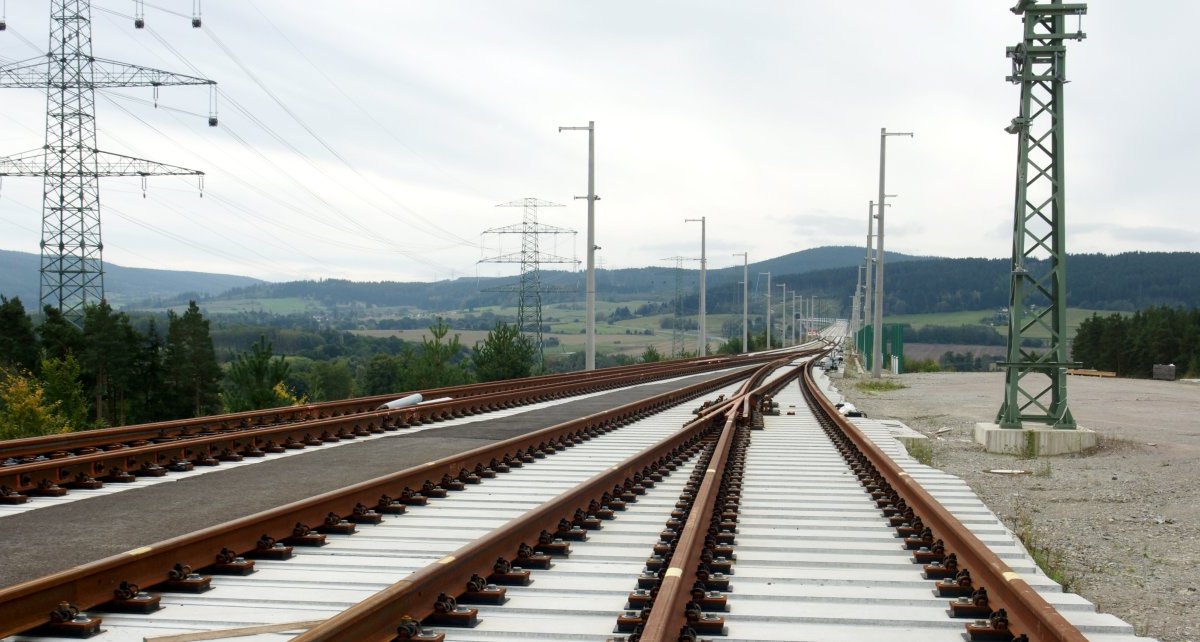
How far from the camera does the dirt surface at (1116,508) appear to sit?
6.63 metres

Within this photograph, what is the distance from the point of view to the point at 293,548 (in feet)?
21.3

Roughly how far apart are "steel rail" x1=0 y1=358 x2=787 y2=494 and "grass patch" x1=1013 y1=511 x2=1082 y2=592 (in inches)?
299

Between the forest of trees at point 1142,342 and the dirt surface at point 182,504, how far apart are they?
76.8m

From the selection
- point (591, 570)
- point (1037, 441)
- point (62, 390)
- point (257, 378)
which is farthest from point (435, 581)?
point (62, 390)

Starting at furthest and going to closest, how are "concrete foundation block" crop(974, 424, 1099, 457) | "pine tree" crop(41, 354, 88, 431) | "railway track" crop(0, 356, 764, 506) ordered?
"pine tree" crop(41, 354, 88, 431)
"concrete foundation block" crop(974, 424, 1099, 457)
"railway track" crop(0, 356, 764, 506)

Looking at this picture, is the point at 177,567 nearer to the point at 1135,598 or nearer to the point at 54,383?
the point at 1135,598

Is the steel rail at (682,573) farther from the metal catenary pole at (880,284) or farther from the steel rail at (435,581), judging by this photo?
the metal catenary pole at (880,284)

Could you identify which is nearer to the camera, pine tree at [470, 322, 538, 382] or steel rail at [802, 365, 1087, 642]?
steel rail at [802, 365, 1087, 642]

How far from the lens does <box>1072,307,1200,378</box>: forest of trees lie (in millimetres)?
86444

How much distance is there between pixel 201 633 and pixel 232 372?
28.2 m

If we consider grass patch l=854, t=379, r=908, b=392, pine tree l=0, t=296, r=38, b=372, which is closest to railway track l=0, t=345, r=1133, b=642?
grass patch l=854, t=379, r=908, b=392

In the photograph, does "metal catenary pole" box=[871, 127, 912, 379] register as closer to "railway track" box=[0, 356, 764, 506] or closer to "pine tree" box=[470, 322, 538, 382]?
"pine tree" box=[470, 322, 538, 382]

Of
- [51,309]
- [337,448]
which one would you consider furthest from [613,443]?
[51,309]

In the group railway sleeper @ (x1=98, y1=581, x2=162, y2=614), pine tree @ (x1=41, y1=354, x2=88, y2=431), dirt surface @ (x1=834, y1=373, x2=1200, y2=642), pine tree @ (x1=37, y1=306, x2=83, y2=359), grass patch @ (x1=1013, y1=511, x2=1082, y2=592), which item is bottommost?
pine tree @ (x1=41, y1=354, x2=88, y2=431)
